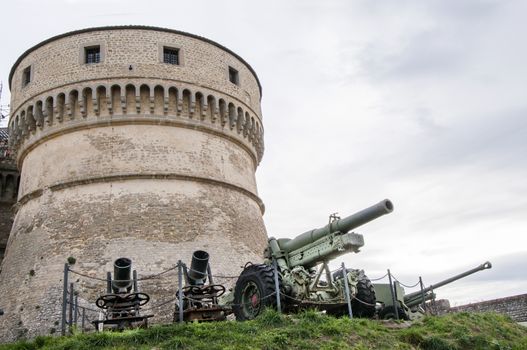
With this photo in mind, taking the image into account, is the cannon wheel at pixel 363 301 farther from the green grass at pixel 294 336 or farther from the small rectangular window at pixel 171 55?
the small rectangular window at pixel 171 55

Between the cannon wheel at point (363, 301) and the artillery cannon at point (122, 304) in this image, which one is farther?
the cannon wheel at point (363, 301)

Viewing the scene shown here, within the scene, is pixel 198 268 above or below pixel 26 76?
below

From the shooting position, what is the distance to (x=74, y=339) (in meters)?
9.44

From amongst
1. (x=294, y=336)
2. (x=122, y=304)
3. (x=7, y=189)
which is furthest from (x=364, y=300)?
(x=7, y=189)

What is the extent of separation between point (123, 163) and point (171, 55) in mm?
4244

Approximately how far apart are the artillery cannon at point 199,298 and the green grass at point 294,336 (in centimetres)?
Result: 109

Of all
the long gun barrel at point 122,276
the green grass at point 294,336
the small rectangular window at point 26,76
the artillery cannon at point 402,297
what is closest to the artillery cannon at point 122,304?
the long gun barrel at point 122,276

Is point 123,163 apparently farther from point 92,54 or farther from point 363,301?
point 363,301

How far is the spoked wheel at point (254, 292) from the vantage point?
11.0 meters

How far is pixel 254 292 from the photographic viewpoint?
11.5 meters

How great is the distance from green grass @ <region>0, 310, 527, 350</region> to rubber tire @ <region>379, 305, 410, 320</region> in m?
2.12

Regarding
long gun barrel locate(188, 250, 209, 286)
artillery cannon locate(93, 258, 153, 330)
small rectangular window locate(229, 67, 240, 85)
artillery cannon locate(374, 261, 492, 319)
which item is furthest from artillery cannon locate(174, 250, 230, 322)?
small rectangular window locate(229, 67, 240, 85)

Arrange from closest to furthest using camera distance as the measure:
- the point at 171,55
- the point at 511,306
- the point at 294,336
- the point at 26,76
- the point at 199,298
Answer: the point at 294,336, the point at 199,298, the point at 511,306, the point at 171,55, the point at 26,76

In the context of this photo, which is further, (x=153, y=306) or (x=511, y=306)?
(x=511, y=306)
